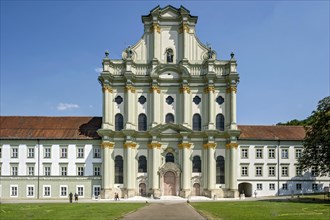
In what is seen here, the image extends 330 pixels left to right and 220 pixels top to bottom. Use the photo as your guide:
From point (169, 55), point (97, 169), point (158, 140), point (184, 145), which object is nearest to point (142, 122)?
point (158, 140)

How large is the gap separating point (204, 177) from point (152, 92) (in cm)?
1385

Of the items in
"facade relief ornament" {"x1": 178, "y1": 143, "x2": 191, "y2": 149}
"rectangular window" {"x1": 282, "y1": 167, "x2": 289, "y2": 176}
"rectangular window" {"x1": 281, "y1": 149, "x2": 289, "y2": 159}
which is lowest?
"rectangular window" {"x1": 282, "y1": 167, "x2": 289, "y2": 176}

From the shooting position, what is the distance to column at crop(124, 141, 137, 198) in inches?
2208

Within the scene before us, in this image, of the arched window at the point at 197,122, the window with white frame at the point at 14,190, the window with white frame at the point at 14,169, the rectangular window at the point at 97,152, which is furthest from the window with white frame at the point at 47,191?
the arched window at the point at 197,122

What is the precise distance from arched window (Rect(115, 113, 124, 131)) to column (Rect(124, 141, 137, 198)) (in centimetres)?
307

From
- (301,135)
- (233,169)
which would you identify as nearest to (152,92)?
(233,169)

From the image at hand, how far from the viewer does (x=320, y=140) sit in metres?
45.5

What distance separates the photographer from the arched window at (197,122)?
193 ft

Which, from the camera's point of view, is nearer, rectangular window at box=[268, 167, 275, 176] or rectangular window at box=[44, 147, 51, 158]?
rectangular window at box=[44, 147, 51, 158]

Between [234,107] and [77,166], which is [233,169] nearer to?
[234,107]

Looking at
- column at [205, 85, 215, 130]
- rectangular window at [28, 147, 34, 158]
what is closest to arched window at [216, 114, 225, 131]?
column at [205, 85, 215, 130]

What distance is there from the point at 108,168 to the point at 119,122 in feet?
21.9

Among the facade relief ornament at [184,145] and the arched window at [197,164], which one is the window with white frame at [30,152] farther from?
the arched window at [197,164]

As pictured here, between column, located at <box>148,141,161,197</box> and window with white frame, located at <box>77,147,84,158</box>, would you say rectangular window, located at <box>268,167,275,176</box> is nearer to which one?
column, located at <box>148,141,161,197</box>
